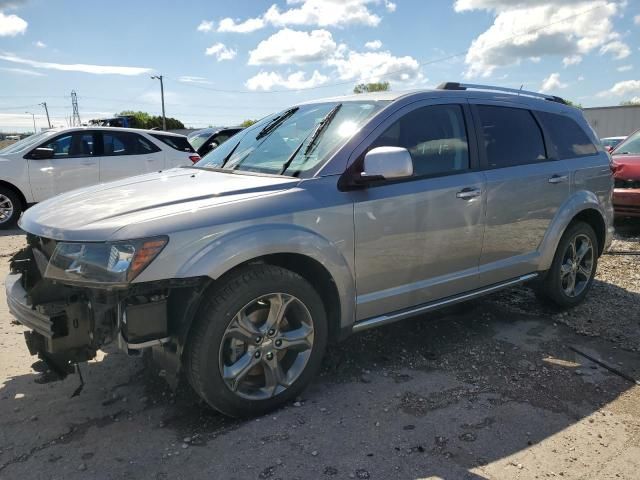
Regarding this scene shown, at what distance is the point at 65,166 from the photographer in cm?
953

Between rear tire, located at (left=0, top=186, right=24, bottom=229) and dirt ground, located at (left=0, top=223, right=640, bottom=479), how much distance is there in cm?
569

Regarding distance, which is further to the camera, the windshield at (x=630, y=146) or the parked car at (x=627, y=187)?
the windshield at (x=630, y=146)

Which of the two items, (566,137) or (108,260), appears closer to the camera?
(108,260)

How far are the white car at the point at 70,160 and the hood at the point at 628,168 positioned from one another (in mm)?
6795

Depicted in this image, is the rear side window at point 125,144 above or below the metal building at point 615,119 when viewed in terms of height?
below

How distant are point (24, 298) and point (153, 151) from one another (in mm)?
7709

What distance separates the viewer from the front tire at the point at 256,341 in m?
2.79

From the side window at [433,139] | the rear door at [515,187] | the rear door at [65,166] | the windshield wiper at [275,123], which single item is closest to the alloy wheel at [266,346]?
the side window at [433,139]

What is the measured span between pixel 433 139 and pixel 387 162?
785mm

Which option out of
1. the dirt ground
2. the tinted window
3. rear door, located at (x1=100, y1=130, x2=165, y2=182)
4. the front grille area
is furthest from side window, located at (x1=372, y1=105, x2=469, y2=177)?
the tinted window

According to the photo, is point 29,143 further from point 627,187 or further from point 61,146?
Result: point 627,187

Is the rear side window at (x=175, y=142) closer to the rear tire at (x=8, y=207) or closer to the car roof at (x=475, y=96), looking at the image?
the rear tire at (x=8, y=207)

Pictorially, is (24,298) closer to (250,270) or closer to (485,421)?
(250,270)

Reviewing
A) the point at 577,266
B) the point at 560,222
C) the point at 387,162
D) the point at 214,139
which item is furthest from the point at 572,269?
the point at 214,139
